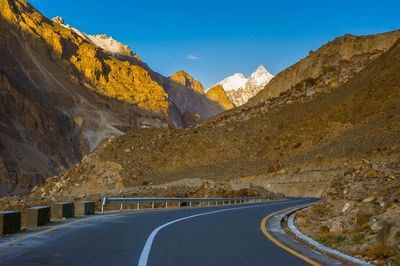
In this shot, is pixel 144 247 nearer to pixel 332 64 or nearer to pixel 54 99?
pixel 332 64

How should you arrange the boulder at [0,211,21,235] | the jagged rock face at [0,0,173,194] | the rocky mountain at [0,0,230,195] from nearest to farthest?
the boulder at [0,211,21,235] → the rocky mountain at [0,0,230,195] → the jagged rock face at [0,0,173,194]

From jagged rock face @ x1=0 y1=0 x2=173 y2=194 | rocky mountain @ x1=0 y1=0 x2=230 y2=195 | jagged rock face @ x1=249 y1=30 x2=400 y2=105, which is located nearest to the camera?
jagged rock face @ x1=249 y1=30 x2=400 y2=105

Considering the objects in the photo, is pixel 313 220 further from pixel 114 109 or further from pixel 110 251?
pixel 114 109

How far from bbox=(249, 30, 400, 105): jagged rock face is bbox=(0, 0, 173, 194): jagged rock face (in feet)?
161

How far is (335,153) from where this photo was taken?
70500 mm

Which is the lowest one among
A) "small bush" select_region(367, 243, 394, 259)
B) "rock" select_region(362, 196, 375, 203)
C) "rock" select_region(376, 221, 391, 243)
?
"small bush" select_region(367, 243, 394, 259)

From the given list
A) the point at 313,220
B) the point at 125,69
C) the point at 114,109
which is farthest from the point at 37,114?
the point at 313,220

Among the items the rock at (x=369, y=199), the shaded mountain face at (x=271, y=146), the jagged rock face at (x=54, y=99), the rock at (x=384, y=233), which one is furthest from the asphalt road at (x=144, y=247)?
the jagged rock face at (x=54, y=99)

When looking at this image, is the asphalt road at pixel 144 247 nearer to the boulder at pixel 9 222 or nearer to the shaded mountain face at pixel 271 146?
the boulder at pixel 9 222

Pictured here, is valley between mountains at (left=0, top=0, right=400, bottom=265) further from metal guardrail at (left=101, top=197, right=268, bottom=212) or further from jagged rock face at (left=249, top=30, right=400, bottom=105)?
metal guardrail at (left=101, top=197, right=268, bottom=212)

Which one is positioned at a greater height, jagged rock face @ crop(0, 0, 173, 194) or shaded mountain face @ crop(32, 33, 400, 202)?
jagged rock face @ crop(0, 0, 173, 194)

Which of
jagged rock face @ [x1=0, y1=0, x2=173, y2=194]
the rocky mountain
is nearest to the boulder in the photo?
jagged rock face @ [x1=0, y1=0, x2=173, y2=194]

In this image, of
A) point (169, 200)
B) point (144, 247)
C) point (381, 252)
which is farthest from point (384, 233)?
point (169, 200)

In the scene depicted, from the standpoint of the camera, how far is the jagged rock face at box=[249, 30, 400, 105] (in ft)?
346
